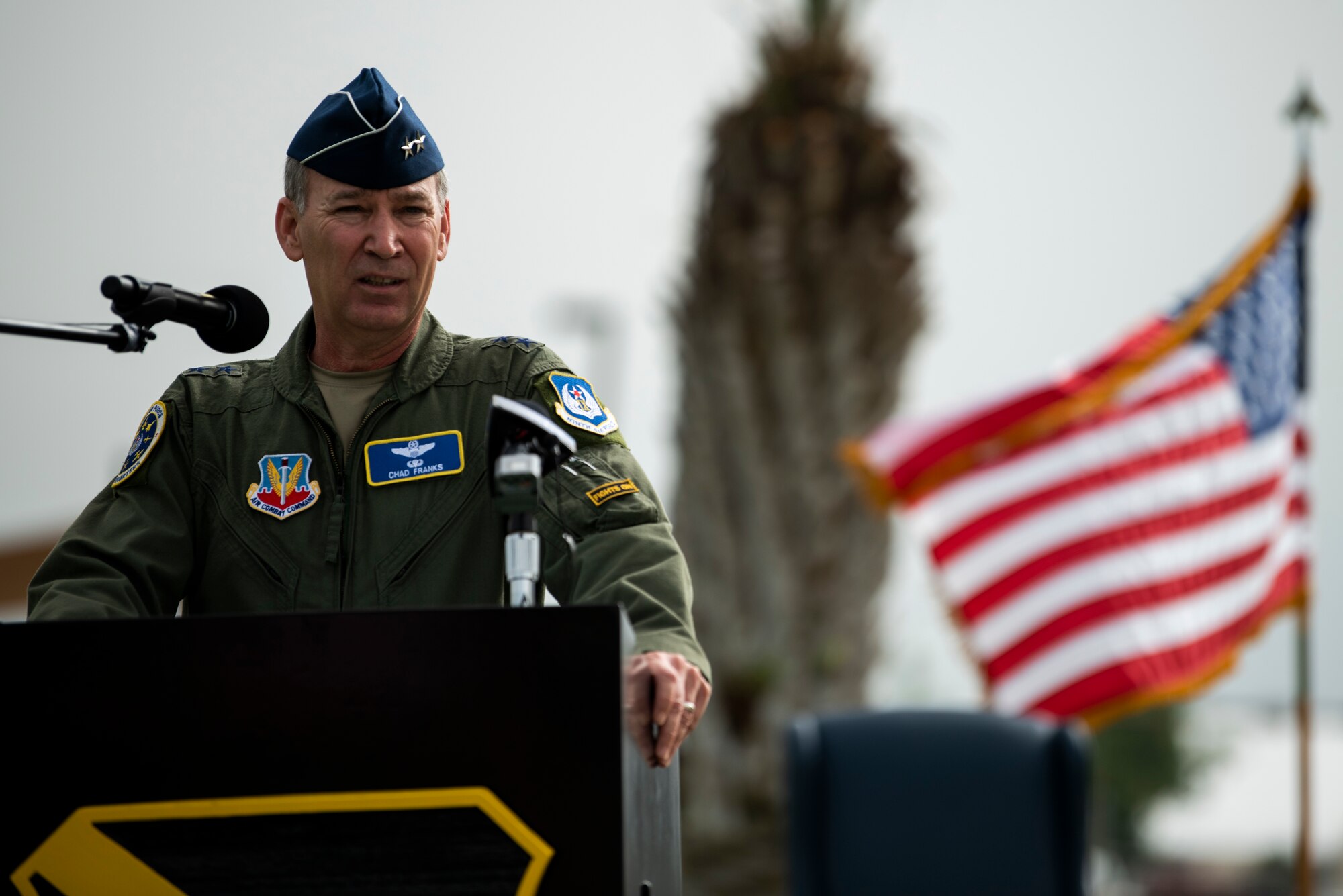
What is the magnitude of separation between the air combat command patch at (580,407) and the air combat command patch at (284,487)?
0.40 m

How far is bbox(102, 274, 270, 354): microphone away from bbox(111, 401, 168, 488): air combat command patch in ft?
0.91

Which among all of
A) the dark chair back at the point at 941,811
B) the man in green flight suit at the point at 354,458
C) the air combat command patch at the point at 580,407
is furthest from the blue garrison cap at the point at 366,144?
the dark chair back at the point at 941,811

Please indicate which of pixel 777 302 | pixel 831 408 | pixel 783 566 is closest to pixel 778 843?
pixel 783 566

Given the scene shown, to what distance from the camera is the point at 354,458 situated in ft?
8.12

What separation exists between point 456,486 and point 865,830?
3.93 meters

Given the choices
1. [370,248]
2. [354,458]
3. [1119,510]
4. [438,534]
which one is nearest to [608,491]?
[438,534]

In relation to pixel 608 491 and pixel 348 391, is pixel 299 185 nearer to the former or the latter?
pixel 348 391

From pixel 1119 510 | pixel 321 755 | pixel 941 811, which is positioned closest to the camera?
pixel 321 755

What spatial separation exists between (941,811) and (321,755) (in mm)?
4563

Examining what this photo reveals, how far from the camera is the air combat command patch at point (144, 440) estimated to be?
248cm

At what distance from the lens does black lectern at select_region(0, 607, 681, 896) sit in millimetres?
1742

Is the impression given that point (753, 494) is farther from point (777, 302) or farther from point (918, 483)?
point (918, 483)

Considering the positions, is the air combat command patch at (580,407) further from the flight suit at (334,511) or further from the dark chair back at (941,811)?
the dark chair back at (941,811)

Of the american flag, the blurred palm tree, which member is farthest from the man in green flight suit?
the blurred palm tree
